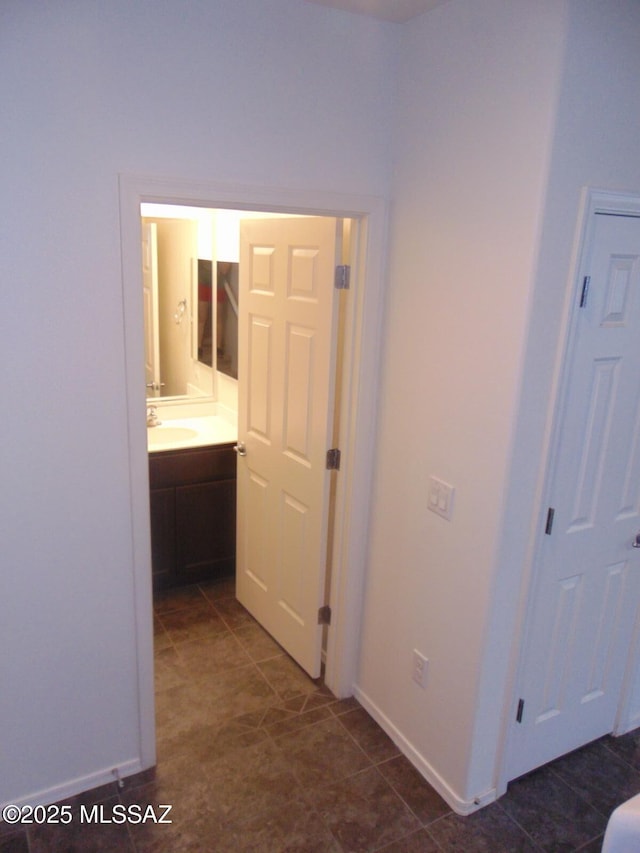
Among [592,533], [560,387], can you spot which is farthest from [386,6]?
[592,533]

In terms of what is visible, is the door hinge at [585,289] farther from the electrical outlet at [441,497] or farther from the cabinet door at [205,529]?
the cabinet door at [205,529]

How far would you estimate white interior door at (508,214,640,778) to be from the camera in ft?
6.30

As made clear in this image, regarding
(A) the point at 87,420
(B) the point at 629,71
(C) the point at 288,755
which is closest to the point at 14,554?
(A) the point at 87,420

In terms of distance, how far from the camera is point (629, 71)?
1733 mm

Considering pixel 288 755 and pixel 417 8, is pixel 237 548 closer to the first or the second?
pixel 288 755

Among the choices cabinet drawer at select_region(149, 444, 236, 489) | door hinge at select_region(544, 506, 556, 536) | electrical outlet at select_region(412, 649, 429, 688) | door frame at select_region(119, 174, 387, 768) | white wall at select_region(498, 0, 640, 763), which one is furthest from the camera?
cabinet drawer at select_region(149, 444, 236, 489)

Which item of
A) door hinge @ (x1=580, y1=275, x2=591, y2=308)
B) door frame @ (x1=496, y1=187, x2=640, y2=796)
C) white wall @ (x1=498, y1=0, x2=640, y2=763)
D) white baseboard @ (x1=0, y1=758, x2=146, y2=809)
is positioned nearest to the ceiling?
white wall @ (x1=498, y1=0, x2=640, y2=763)

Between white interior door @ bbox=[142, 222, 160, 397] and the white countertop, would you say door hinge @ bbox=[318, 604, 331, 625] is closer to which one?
the white countertop

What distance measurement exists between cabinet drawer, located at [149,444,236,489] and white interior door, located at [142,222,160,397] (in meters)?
0.50

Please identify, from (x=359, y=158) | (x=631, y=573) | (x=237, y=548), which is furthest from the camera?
(x=237, y=548)

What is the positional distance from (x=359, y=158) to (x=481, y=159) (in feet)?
1.60

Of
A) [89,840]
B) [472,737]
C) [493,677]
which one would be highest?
[493,677]

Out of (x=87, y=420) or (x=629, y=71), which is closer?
(x=629, y=71)

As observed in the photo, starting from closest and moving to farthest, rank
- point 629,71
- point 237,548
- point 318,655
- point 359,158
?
point 629,71 → point 359,158 → point 318,655 → point 237,548
